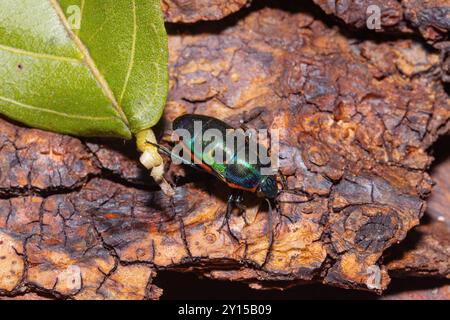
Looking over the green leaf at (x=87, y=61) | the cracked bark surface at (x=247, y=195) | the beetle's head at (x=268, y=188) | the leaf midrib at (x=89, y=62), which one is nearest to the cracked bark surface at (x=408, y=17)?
the cracked bark surface at (x=247, y=195)

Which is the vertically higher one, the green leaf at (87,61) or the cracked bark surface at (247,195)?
the green leaf at (87,61)

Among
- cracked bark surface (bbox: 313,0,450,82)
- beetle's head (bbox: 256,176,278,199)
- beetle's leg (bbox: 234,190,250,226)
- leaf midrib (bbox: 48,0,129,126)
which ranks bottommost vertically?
beetle's leg (bbox: 234,190,250,226)

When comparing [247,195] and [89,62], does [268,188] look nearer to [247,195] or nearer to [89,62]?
[247,195]

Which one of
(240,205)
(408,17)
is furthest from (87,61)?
(408,17)

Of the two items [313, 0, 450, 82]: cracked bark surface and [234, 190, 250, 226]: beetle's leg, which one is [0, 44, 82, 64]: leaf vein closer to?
[234, 190, 250, 226]: beetle's leg

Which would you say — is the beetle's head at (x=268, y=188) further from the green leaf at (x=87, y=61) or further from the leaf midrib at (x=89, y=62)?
the leaf midrib at (x=89, y=62)

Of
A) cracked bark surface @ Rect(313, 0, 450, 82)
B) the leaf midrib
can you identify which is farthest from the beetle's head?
cracked bark surface @ Rect(313, 0, 450, 82)
